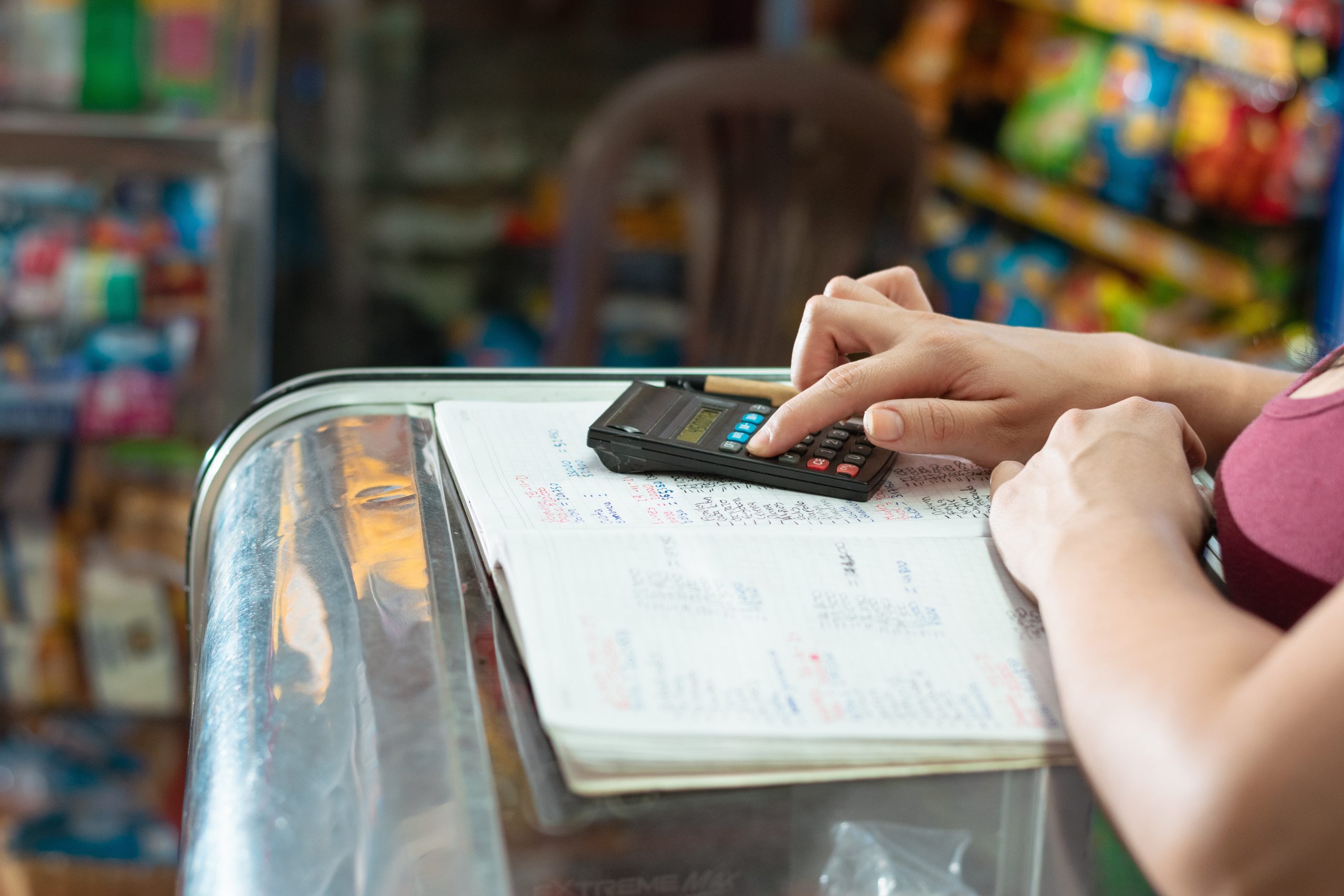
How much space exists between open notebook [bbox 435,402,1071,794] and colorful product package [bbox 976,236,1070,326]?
2.48 meters

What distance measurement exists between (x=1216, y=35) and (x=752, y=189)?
118 cm

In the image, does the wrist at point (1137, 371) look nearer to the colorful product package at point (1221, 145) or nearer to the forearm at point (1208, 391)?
the forearm at point (1208, 391)

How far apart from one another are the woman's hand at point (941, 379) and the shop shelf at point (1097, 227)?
188 cm

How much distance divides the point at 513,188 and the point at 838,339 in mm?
1825

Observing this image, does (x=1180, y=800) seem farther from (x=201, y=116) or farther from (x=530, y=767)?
(x=201, y=116)

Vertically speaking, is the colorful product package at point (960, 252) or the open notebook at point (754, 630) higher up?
the open notebook at point (754, 630)

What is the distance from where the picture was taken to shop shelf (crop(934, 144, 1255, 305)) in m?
2.45

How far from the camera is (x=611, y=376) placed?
2.79 ft

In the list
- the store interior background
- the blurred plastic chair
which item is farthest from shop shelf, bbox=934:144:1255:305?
the blurred plastic chair

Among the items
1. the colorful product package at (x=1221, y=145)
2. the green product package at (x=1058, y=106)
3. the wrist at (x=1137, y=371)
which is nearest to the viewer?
the wrist at (x=1137, y=371)

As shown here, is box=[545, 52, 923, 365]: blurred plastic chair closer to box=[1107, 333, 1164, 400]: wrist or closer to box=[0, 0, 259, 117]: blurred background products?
box=[0, 0, 259, 117]: blurred background products

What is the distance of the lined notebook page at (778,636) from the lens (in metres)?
0.45

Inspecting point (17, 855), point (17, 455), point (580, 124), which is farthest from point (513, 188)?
point (17, 855)

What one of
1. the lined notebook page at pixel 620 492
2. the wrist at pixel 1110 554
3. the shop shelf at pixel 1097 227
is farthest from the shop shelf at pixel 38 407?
the shop shelf at pixel 1097 227
